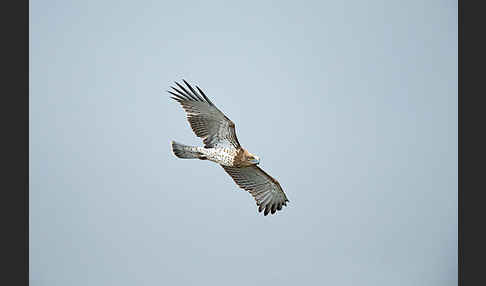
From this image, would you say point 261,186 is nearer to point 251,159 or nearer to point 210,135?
point 251,159

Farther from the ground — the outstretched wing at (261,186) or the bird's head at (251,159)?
the bird's head at (251,159)

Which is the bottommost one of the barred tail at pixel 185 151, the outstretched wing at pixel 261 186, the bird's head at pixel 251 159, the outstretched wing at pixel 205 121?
the outstretched wing at pixel 261 186

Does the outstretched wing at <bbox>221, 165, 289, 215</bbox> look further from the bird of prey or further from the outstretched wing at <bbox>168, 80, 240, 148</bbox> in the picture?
the outstretched wing at <bbox>168, 80, 240, 148</bbox>

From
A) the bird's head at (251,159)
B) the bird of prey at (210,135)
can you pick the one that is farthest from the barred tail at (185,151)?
the bird's head at (251,159)

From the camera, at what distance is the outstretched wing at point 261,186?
3166mm

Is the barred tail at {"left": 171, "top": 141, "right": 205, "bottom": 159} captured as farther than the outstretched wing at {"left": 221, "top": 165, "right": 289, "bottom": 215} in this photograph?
No

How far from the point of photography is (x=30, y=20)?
15.8 feet

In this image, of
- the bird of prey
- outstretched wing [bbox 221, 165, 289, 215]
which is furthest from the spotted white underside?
outstretched wing [bbox 221, 165, 289, 215]

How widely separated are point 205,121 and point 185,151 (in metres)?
0.22

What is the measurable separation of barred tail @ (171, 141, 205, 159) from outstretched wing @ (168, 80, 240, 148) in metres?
0.07

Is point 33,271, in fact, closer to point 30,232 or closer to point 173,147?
point 30,232

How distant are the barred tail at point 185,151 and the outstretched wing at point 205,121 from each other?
0.24 feet

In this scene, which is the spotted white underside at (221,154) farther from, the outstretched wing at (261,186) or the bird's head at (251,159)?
the outstretched wing at (261,186)

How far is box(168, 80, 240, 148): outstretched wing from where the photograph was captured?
291cm
